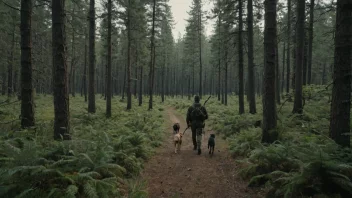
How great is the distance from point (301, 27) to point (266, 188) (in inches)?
432

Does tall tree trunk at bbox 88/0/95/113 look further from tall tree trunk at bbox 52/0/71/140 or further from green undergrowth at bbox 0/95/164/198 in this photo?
tall tree trunk at bbox 52/0/71/140

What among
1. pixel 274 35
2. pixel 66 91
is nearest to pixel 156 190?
pixel 66 91

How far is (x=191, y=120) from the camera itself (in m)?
9.79

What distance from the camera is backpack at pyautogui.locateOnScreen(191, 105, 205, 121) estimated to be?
9.50 metres

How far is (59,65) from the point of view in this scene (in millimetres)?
6629

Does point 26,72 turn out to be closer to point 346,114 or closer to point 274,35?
point 274,35

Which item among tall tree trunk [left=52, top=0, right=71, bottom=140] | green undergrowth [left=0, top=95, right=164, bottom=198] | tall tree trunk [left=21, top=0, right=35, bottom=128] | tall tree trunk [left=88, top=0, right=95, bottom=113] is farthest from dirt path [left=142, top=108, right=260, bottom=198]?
tall tree trunk [left=88, top=0, right=95, bottom=113]

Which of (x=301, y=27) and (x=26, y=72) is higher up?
(x=301, y=27)

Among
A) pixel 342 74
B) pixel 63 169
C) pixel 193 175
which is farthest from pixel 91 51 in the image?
pixel 342 74

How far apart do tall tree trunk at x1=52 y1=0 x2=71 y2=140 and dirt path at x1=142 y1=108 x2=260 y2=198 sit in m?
3.07

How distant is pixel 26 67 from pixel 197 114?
22.1 ft

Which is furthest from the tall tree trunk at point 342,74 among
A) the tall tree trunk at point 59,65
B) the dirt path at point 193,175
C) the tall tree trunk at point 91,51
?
the tall tree trunk at point 91,51

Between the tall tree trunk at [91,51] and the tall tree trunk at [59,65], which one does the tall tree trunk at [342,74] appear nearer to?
the tall tree trunk at [59,65]

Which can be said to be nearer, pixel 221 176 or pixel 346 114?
pixel 346 114
